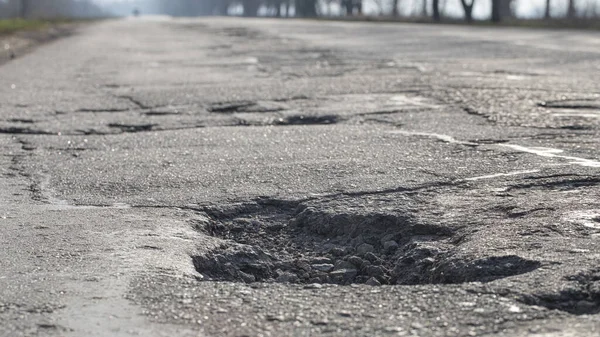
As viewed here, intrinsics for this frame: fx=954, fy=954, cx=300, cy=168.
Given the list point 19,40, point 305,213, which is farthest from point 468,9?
point 305,213

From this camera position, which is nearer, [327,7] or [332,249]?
[332,249]

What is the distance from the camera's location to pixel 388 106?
647cm

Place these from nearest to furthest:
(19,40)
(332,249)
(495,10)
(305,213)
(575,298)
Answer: (575,298), (332,249), (305,213), (19,40), (495,10)

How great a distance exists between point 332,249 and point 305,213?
0.40 m

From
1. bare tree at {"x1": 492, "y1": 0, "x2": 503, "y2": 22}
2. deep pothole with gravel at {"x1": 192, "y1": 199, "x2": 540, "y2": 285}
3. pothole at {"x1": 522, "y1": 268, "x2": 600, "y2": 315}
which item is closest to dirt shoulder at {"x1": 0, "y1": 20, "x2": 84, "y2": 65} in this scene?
deep pothole with gravel at {"x1": 192, "y1": 199, "x2": 540, "y2": 285}

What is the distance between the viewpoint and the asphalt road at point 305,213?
2.37 metres

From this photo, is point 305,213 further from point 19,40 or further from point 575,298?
point 19,40

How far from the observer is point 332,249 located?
3.18 metres

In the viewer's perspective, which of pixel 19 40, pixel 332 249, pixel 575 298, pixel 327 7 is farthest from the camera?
pixel 327 7

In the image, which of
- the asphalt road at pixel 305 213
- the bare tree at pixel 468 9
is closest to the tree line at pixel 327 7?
the bare tree at pixel 468 9

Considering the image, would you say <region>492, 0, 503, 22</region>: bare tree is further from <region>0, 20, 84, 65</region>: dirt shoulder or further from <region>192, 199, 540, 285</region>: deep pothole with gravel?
<region>192, 199, 540, 285</region>: deep pothole with gravel

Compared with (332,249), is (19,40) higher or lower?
lower

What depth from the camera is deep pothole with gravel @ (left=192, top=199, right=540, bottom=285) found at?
2822 mm

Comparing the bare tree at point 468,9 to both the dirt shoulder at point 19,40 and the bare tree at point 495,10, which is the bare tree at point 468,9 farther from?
the dirt shoulder at point 19,40
